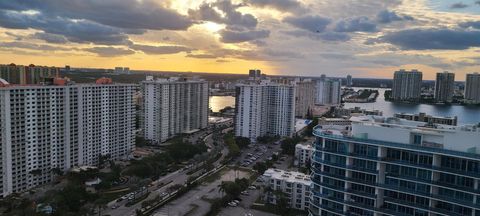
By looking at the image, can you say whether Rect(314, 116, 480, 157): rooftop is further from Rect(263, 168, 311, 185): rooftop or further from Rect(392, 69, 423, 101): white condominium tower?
Rect(392, 69, 423, 101): white condominium tower

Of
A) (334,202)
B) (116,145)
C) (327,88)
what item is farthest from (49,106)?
(327,88)

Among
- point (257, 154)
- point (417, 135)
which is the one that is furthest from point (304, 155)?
point (417, 135)

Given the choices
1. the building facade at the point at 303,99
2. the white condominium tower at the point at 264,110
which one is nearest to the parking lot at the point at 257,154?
the white condominium tower at the point at 264,110

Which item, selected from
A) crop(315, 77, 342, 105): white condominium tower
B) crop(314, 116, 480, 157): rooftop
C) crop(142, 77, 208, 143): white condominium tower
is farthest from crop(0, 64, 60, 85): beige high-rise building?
crop(315, 77, 342, 105): white condominium tower

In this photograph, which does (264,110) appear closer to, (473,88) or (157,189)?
(157,189)

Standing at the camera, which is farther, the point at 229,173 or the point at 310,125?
the point at 310,125

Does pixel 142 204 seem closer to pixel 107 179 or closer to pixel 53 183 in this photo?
pixel 107 179

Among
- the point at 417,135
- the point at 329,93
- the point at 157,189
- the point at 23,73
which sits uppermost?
the point at 23,73
